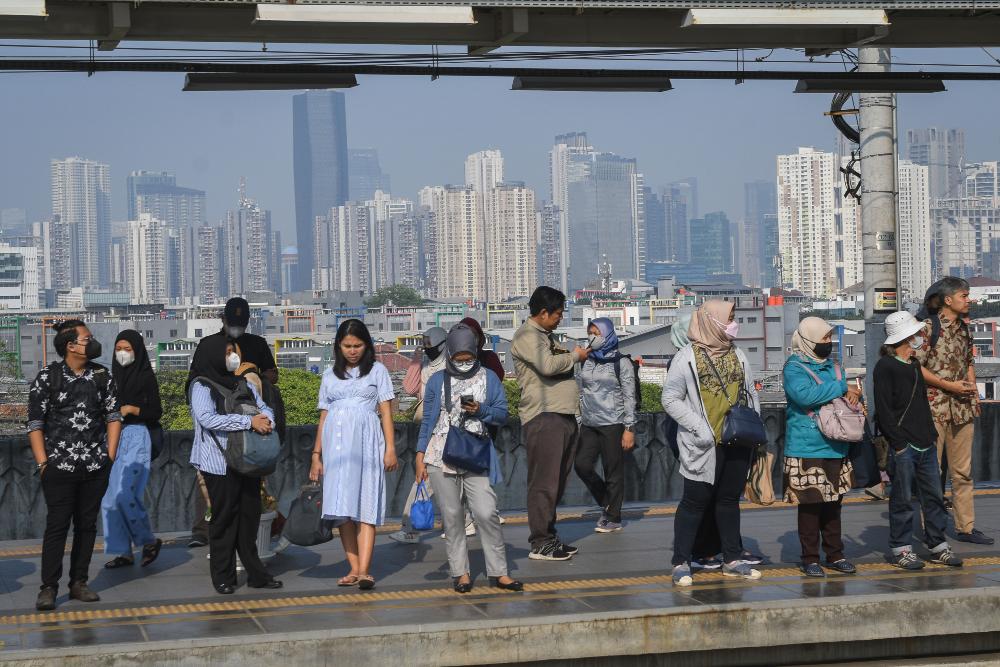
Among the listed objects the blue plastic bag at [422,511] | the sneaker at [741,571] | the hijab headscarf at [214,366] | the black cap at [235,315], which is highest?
the black cap at [235,315]

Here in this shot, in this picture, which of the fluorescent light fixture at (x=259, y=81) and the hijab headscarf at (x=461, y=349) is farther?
the fluorescent light fixture at (x=259, y=81)

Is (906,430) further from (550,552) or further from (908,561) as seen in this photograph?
(550,552)

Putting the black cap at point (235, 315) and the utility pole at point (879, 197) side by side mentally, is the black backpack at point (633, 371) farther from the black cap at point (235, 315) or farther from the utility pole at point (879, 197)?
the utility pole at point (879, 197)

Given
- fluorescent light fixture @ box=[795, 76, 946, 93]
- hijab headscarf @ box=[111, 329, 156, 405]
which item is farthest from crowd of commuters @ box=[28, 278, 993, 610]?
fluorescent light fixture @ box=[795, 76, 946, 93]

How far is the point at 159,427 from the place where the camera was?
396 inches

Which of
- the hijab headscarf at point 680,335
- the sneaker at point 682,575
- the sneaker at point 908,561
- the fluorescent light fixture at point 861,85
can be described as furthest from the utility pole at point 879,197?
the sneaker at point 682,575

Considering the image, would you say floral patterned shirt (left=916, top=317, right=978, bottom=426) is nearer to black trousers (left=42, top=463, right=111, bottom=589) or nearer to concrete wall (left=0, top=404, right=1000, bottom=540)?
concrete wall (left=0, top=404, right=1000, bottom=540)

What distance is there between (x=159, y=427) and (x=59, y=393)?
5.81ft

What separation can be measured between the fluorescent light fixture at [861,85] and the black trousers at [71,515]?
18.2 ft

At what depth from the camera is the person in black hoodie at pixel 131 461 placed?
962 cm

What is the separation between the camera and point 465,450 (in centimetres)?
848

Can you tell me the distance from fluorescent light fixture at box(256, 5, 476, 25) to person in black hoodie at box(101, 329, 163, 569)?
91.7 inches

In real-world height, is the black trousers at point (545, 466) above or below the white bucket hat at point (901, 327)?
below

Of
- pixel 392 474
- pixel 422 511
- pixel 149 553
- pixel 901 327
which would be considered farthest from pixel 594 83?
pixel 392 474
